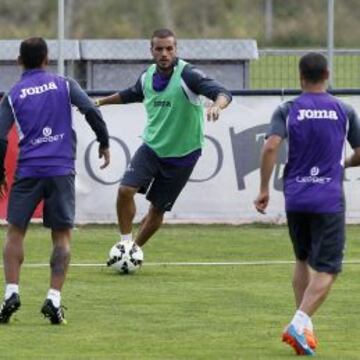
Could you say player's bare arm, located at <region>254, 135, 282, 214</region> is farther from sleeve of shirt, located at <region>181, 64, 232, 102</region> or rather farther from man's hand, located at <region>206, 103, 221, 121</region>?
sleeve of shirt, located at <region>181, 64, 232, 102</region>

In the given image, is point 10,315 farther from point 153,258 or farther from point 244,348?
point 153,258

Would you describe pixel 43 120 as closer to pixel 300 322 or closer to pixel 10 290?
pixel 10 290

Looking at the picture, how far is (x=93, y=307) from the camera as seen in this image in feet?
38.7

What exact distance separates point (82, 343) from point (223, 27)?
25.3 metres

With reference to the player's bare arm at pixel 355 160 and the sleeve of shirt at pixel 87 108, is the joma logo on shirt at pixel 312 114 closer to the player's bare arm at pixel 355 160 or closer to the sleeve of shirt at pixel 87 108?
the player's bare arm at pixel 355 160

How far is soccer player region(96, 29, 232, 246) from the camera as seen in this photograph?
1404 cm

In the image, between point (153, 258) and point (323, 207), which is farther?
point (153, 258)

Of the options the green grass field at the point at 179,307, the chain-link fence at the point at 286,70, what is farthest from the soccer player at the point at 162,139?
the chain-link fence at the point at 286,70

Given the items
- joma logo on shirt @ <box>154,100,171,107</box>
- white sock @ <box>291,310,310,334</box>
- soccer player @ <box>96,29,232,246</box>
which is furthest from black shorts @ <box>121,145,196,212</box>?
white sock @ <box>291,310,310,334</box>

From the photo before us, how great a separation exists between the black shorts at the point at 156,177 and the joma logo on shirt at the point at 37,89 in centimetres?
318

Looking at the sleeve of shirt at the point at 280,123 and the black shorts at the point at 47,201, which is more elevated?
the sleeve of shirt at the point at 280,123

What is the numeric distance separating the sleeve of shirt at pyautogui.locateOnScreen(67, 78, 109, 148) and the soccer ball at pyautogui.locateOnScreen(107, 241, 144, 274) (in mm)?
2675

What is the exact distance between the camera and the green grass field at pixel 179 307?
32.6 ft

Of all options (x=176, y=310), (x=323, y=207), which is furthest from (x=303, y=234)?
(x=176, y=310)
